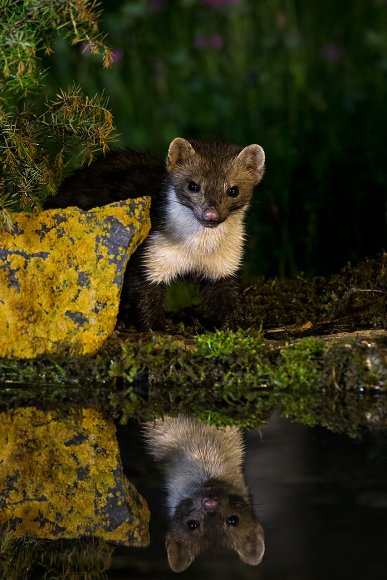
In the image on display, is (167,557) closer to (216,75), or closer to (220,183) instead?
(220,183)

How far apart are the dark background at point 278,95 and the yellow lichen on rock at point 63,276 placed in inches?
105

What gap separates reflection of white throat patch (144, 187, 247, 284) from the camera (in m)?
6.79

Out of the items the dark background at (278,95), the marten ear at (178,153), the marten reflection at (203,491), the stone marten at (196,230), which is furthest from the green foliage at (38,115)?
the dark background at (278,95)

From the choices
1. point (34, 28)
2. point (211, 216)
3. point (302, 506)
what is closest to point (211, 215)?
point (211, 216)

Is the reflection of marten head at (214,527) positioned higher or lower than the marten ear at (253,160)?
lower

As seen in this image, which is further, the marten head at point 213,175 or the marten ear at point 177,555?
the marten head at point 213,175

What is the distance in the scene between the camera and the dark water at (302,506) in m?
3.51

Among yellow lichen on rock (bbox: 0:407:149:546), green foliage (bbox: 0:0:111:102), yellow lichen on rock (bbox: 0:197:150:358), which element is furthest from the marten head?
yellow lichen on rock (bbox: 0:407:149:546)

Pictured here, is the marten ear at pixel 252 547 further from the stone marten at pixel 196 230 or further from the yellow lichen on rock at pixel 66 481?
the stone marten at pixel 196 230

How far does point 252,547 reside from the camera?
372 cm

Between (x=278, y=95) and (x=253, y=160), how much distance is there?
5.07 meters

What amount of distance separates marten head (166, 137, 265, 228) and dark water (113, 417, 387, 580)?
183 centimetres

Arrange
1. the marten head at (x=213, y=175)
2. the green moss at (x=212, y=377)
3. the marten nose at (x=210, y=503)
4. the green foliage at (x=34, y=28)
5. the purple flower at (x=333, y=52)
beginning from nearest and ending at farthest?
the marten nose at (x=210, y=503), the green moss at (x=212, y=377), the green foliage at (x=34, y=28), the marten head at (x=213, y=175), the purple flower at (x=333, y=52)

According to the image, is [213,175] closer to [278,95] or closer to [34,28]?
[34,28]
